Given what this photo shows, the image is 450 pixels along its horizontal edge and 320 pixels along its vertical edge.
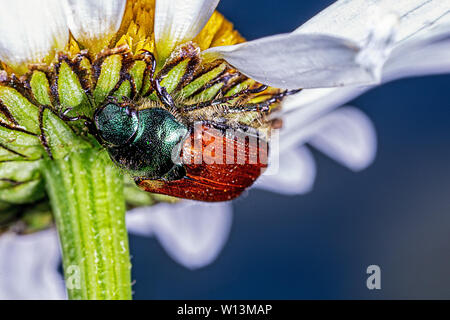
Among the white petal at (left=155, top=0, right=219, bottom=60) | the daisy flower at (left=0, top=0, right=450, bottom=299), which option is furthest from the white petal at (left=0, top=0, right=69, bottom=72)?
the white petal at (left=155, top=0, right=219, bottom=60)

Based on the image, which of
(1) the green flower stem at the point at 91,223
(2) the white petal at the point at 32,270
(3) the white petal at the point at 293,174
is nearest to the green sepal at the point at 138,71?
(1) the green flower stem at the point at 91,223

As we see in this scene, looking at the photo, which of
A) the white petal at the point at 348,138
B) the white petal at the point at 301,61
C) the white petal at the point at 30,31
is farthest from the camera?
the white petal at the point at 348,138

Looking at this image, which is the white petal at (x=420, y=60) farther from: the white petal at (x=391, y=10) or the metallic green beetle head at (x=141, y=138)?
the metallic green beetle head at (x=141, y=138)

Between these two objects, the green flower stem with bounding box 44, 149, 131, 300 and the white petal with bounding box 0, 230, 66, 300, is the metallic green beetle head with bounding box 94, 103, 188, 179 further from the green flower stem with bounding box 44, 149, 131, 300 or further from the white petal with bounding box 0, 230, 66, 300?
the white petal with bounding box 0, 230, 66, 300

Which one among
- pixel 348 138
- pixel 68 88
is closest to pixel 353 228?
pixel 348 138

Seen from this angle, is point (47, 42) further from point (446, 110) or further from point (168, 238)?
point (446, 110)
